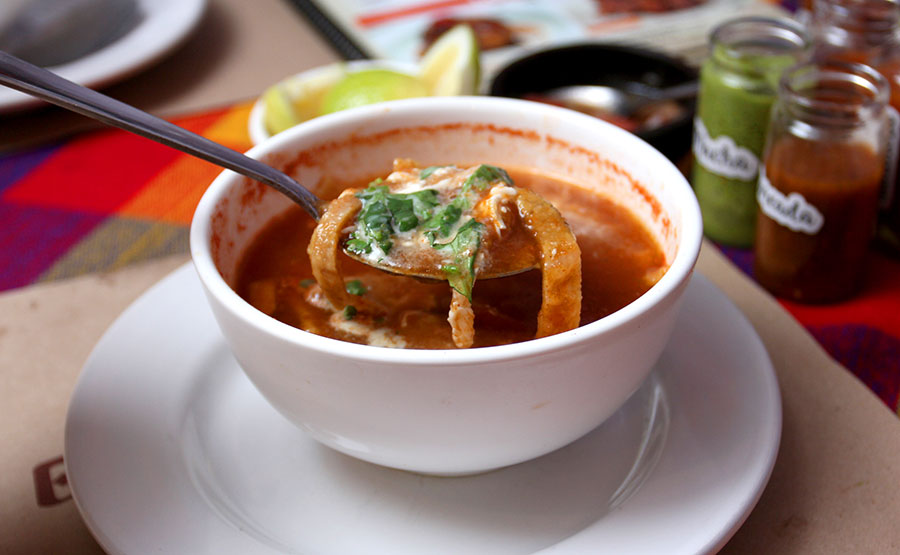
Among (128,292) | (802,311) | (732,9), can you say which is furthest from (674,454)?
(732,9)

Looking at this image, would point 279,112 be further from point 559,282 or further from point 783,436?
point 783,436

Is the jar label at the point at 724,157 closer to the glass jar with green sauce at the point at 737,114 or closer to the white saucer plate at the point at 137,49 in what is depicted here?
the glass jar with green sauce at the point at 737,114

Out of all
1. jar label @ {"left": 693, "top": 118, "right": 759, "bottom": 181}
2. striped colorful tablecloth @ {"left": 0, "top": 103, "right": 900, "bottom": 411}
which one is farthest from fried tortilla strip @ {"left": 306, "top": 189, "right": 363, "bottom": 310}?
jar label @ {"left": 693, "top": 118, "right": 759, "bottom": 181}

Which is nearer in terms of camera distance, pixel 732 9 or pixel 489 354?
pixel 489 354

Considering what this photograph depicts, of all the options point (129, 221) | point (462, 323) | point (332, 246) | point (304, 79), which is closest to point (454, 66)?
point (304, 79)

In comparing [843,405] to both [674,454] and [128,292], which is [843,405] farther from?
[128,292]

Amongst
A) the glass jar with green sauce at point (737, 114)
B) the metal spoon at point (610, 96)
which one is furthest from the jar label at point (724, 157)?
Result: the metal spoon at point (610, 96)

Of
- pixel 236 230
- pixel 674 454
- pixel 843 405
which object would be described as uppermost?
pixel 236 230
